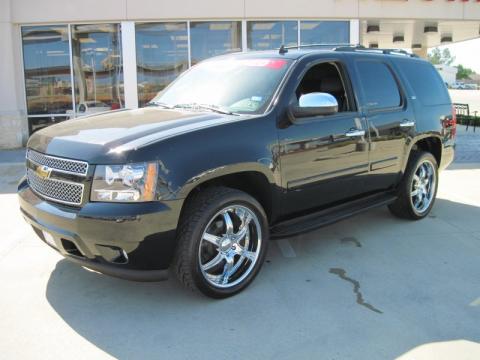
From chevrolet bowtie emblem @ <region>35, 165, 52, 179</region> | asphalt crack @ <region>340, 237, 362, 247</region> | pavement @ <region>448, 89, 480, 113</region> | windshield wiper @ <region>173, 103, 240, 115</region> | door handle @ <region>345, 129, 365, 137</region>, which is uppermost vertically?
windshield wiper @ <region>173, 103, 240, 115</region>

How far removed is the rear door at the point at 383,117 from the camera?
5.11m

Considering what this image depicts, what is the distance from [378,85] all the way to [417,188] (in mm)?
1503

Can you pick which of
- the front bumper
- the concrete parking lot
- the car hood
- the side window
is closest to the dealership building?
the side window

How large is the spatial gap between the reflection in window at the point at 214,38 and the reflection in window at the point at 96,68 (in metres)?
1.94

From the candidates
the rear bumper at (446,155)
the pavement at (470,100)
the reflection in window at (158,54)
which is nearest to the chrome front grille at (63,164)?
the rear bumper at (446,155)

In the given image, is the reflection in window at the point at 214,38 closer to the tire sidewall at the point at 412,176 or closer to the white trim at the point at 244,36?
the white trim at the point at 244,36

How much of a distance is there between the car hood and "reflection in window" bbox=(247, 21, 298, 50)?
9.13 m

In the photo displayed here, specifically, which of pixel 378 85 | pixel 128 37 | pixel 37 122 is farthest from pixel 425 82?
pixel 37 122

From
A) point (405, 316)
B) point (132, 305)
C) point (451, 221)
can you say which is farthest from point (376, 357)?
point (451, 221)

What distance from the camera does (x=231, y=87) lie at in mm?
4594

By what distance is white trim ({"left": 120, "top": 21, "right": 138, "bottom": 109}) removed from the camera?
41.0ft

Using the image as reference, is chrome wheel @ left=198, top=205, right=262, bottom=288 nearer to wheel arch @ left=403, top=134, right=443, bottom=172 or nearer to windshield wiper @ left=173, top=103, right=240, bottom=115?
windshield wiper @ left=173, top=103, right=240, bottom=115

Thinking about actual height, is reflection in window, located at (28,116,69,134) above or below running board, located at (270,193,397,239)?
above

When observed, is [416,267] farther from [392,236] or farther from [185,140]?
[185,140]
